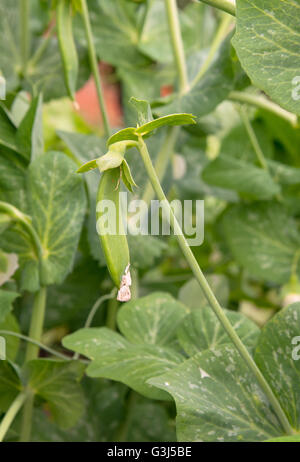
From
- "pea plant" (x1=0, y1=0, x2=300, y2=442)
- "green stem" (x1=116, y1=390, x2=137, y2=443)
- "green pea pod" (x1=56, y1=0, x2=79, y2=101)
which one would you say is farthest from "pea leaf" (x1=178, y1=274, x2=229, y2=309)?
"green pea pod" (x1=56, y1=0, x2=79, y2=101)

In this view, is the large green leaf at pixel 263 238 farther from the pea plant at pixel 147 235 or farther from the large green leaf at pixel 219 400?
the large green leaf at pixel 219 400

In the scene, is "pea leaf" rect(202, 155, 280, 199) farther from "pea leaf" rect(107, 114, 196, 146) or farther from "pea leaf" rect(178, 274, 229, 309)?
"pea leaf" rect(107, 114, 196, 146)

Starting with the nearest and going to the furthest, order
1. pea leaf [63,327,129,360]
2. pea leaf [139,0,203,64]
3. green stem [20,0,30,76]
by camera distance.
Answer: pea leaf [63,327,129,360] → green stem [20,0,30,76] → pea leaf [139,0,203,64]

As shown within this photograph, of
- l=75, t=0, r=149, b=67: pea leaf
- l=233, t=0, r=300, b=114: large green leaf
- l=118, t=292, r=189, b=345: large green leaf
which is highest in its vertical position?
l=75, t=0, r=149, b=67: pea leaf

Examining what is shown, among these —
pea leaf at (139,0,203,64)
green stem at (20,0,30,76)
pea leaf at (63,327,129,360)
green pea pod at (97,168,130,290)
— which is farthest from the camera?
pea leaf at (139,0,203,64)

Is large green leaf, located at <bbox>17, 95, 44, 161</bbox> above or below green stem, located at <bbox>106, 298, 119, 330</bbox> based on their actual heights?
above

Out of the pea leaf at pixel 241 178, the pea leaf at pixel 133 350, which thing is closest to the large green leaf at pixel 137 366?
the pea leaf at pixel 133 350

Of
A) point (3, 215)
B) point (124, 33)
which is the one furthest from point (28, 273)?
point (124, 33)
